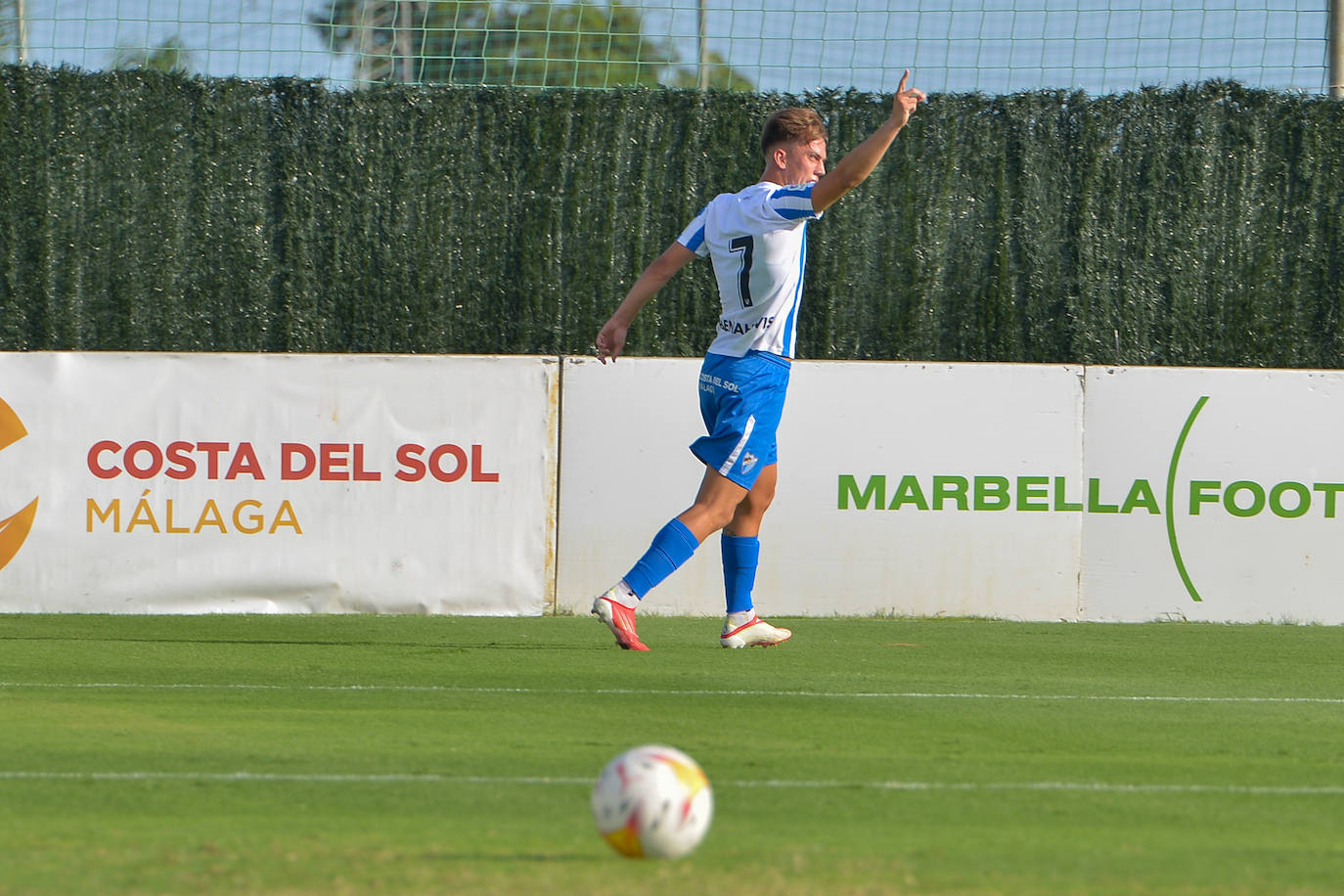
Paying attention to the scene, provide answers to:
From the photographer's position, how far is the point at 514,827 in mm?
3695

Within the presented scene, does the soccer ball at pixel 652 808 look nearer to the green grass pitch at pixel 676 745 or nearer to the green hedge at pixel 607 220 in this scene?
the green grass pitch at pixel 676 745

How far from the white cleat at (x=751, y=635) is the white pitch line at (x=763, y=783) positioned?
3.06 meters

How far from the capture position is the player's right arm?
7.29 metres

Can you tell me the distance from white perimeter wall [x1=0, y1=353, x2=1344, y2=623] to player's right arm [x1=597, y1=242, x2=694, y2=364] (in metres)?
1.79

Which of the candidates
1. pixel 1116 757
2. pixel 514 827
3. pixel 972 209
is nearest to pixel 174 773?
pixel 514 827

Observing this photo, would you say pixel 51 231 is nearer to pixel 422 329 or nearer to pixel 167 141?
pixel 167 141

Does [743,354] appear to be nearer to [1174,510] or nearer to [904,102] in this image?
[904,102]

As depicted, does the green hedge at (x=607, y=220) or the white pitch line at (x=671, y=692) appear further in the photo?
the green hedge at (x=607, y=220)

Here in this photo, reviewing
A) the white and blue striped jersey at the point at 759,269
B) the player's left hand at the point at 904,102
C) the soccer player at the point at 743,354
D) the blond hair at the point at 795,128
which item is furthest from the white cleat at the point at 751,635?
the player's left hand at the point at 904,102

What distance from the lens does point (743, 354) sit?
23.4 ft

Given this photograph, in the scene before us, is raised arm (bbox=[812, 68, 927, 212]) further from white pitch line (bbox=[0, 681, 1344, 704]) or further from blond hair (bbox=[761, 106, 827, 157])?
white pitch line (bbox=[0, 681, 1344, 704])

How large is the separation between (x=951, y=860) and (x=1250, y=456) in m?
6.40

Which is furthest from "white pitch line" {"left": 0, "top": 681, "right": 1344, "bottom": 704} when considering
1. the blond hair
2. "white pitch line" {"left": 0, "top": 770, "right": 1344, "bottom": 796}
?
the blond hair

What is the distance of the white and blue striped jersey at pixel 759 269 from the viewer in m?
7.07
